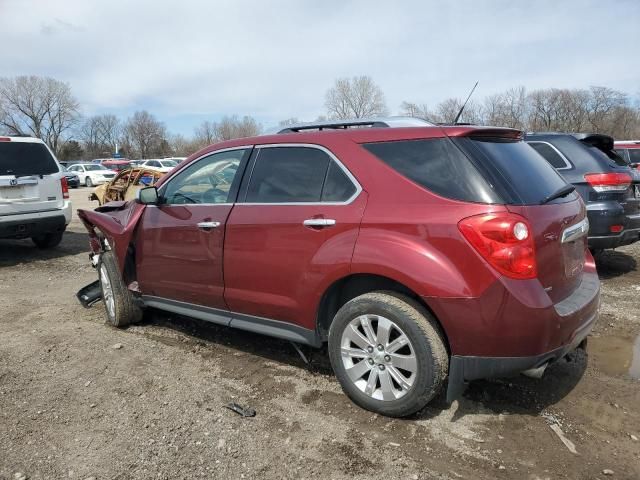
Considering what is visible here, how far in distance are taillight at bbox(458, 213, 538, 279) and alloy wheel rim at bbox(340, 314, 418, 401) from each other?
0.67 meters

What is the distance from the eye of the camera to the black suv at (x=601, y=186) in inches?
229

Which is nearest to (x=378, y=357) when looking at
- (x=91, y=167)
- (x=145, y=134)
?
(x=91, y=167)

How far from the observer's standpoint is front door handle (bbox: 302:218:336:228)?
319 centimetres

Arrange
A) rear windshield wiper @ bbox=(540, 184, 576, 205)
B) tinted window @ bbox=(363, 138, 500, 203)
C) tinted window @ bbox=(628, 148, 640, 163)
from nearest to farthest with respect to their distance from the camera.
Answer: tinted window @ bbox=(363, 138, 500, 203), rear windshield wiper @ bbox=(540, 184, 576, 205), tinted window @ bbox=(628, 148, 640, 163)

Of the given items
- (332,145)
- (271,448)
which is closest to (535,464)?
(271,448)

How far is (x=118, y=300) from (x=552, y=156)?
16.9ft

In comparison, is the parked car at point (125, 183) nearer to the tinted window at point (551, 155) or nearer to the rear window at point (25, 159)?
the rear window at point (25, 159)

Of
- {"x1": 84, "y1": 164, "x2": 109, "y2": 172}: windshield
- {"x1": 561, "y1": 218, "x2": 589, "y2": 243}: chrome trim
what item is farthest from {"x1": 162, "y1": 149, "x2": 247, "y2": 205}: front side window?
{"x1": 84, "y1": 164, "x2": 109, "y2": 172}: windshield

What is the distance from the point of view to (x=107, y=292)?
5.01m

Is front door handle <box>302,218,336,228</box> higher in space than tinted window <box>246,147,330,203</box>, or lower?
lower

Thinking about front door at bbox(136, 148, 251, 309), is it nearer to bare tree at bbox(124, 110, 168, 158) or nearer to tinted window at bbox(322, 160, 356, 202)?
tinted window at bbox(322, 160, 356, 202)

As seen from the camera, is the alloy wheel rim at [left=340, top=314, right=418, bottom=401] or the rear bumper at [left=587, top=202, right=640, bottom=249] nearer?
the alloy wheel rim at [left=340, top=314, right=418, bottom=401]

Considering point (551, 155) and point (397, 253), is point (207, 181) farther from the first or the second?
point (551, 155)

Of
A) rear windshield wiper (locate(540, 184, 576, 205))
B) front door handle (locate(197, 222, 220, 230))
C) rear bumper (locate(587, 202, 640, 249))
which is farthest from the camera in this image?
rear bumper (locate(587, 202, 640, 249))
